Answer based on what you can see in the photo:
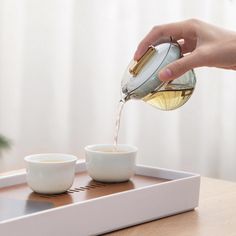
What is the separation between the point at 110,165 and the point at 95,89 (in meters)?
0.92

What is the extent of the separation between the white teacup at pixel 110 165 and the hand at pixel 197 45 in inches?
6.8

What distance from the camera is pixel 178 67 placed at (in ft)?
3.13

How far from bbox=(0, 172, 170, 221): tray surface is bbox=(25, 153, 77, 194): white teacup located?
1 cm

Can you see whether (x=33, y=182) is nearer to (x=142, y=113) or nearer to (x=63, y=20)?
(x=63, y=20)

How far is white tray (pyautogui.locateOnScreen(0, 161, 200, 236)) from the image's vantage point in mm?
777

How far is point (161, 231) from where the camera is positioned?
907mm

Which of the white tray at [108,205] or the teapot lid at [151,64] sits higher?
the teapot lid at [151,64]

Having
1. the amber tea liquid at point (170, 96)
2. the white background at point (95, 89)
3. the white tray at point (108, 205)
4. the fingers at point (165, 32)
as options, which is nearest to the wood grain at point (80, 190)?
the white tray at point (108, 205)

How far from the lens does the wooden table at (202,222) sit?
900 mm

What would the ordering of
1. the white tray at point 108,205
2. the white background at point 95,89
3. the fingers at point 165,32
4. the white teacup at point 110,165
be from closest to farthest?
1. the white tray at point 108,205
2. the white teacup at point 110,165
3. the fingers at point 165,32
4. the white background at point 95,89

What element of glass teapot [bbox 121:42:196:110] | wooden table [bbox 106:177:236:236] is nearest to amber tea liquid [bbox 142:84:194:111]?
glass teapot [bbox 121:42:196:110]

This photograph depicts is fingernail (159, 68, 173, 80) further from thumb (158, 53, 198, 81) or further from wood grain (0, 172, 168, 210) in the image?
wood grain (0, 172, 168, 210)

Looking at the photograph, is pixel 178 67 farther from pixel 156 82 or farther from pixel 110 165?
pixel 110 165

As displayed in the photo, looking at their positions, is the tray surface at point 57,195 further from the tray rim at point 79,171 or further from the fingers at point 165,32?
the fingers at point 165,32
